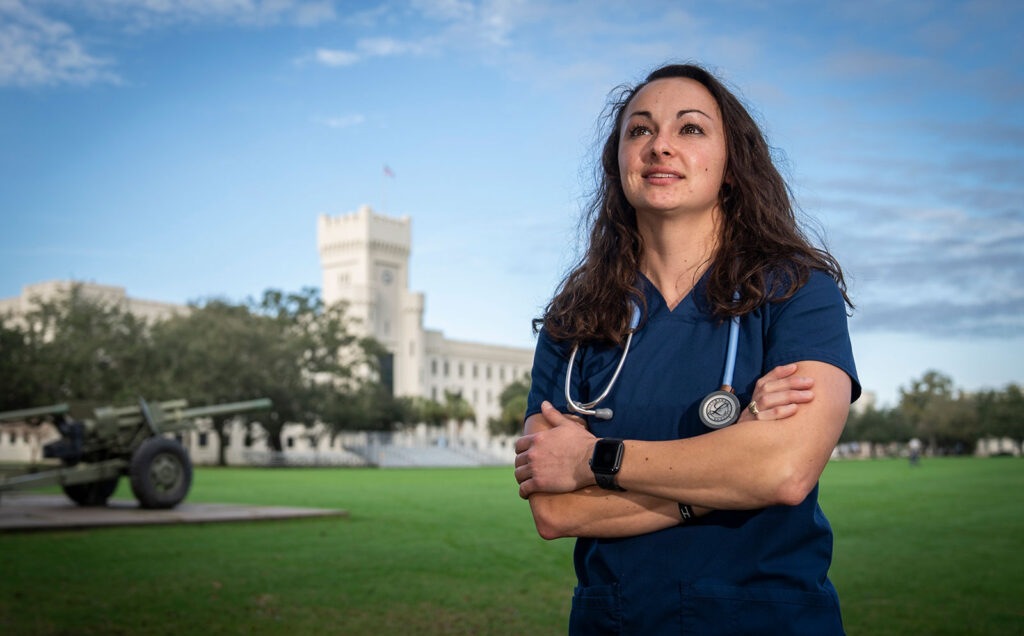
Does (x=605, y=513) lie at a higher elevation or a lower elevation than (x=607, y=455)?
lower

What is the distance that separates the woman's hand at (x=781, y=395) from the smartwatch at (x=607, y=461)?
275 millimetres

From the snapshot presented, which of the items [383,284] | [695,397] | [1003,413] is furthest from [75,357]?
[1003,413]

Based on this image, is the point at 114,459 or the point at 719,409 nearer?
the point at 719,409

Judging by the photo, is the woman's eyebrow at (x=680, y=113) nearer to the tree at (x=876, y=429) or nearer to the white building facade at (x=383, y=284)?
the white building facade at (x=383, y=284)

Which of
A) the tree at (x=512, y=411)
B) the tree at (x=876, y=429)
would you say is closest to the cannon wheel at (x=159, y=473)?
the tree at (x=512, y=411)

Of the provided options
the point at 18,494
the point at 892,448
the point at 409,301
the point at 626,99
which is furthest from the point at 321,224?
the point at 626,99

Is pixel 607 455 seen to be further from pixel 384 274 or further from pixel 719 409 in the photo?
pixel 384 274

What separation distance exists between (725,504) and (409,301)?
95161 mm

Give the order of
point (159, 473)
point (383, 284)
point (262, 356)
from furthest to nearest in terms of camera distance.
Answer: point (383, 284) → point (262, 356) → point (159, 473)

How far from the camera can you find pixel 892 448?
113m

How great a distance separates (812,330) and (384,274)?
95.1 meters

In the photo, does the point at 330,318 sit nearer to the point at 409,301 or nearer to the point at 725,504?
the point at 409,301

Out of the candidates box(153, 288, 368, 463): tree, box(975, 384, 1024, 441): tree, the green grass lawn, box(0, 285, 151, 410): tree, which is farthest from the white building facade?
the green grass lawn

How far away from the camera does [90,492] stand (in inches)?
584
